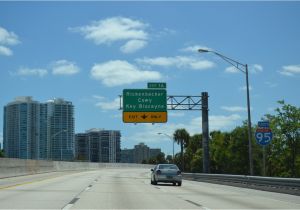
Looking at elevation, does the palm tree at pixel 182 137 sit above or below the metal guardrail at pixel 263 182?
above

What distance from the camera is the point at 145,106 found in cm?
4847

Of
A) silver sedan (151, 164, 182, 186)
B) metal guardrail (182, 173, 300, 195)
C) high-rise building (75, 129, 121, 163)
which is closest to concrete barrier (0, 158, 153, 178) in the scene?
silver sedan (151, 164, 182, 186)

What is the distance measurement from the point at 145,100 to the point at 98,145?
134m

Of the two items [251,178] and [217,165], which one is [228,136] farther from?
[251,178]

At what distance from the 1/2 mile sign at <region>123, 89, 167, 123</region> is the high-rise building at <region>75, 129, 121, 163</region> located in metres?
128

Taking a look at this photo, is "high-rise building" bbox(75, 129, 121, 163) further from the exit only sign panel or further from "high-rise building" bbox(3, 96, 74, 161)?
the exit only sign panel

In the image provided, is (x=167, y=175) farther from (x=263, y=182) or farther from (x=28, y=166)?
(x=28, y=166)

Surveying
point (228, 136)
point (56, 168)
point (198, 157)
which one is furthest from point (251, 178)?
point (198, 157)

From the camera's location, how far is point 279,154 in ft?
225

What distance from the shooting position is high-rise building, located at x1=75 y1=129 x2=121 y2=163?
17788 cm

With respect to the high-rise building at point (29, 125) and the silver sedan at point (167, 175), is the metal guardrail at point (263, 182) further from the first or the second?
the high-rise building at point (29, 125)

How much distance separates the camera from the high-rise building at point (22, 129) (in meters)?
106

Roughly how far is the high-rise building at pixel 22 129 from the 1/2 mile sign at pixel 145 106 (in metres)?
59.5

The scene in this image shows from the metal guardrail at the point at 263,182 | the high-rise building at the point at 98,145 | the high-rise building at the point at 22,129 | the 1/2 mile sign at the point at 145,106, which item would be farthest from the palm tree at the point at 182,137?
the metal guardrail at the point at 263,182
